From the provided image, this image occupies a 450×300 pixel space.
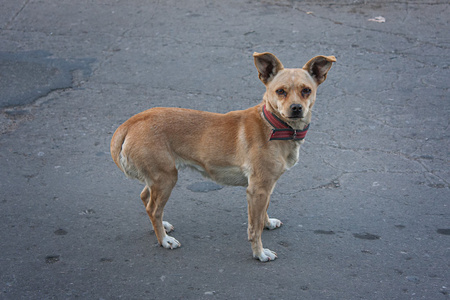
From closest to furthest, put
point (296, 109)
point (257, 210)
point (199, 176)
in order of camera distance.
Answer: point (296, 109) < point (257, 210) < point (199, 176)

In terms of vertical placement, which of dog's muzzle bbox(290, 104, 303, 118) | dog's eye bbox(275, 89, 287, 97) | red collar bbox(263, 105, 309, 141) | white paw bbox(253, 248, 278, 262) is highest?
dog's eye bbox(275, 89, 287, 97)

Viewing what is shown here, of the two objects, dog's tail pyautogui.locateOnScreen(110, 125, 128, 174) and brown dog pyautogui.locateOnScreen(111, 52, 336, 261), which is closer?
brown dog pyautogui.locateOnScreen(111, 52, 336, 261)

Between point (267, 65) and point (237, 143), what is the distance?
696 millimetres

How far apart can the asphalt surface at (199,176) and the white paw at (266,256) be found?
0.05 metres

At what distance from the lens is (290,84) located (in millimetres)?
3906

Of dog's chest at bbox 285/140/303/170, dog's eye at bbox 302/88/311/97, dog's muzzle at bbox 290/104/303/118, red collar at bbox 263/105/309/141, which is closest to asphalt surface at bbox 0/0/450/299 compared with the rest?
dog's chest at bbox 285/140/303/170

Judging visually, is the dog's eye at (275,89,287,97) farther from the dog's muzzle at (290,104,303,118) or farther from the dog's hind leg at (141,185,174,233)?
the dog's hind leg at (141,185,174,233)

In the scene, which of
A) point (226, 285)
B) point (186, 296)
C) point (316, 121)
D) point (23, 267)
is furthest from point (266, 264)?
point (316, 121)

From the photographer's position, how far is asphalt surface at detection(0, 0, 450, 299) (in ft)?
13.1

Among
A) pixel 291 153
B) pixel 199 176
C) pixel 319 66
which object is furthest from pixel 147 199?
pixel 319 66

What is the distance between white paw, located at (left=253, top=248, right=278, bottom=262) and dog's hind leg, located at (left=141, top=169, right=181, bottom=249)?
0.73 meters

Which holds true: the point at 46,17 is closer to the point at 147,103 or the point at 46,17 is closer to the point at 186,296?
the point at 147,103

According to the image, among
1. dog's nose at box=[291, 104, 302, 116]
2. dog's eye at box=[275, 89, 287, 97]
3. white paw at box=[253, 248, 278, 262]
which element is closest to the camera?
dog's nose at box=[291, 104, 302, 116]

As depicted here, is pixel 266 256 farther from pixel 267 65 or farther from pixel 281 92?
pixel 267 65
